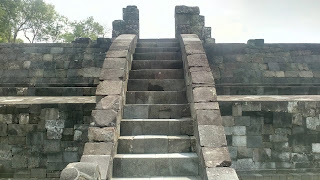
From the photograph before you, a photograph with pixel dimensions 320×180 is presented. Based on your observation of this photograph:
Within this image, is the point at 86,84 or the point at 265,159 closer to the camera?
the point at 265,159

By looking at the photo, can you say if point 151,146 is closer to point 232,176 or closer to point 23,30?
point 232,176

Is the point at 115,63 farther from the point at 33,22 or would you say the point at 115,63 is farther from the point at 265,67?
the point at 33,22

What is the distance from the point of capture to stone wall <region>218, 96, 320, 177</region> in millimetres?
7242

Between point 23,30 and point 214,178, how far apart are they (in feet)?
121

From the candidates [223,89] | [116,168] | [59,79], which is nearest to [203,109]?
[116,168]

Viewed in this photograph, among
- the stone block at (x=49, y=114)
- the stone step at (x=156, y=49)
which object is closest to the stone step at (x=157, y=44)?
the stone step at (x=156, y=49)

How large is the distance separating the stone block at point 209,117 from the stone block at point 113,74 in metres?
1.93

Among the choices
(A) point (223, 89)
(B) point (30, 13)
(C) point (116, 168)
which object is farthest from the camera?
(B) point (30, 13)

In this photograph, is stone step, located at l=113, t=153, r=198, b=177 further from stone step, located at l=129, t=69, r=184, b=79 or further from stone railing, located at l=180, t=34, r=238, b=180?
stone step, located at l=129, t=69, r=184, b=79

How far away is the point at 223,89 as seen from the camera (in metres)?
8.97

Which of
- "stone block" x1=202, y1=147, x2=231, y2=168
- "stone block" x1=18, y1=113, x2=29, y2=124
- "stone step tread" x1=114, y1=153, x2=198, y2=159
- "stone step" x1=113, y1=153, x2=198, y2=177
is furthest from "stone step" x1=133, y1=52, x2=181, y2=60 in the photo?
"stone block" x1=202, y1=147, x2=231, y2=168

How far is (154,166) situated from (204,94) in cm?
178

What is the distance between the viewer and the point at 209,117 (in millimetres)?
5246

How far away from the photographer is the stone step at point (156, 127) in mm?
5746
